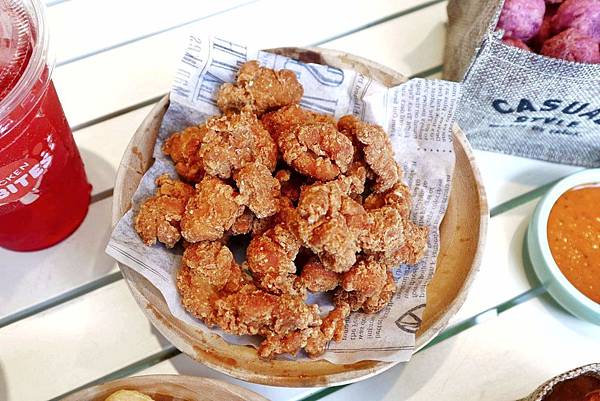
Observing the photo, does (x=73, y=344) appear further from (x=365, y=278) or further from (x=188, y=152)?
(x=365, y=278)

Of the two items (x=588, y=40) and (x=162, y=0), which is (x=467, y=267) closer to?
(x=588, y=40)

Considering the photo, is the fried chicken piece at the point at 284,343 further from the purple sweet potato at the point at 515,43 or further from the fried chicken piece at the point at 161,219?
the purple sweet potato at the point at 515,43

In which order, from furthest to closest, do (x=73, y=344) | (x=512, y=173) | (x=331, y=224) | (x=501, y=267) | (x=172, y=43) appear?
(x=172, y=43) < (x=512, y=173) < (x=501, y=267) < (x=73, y=344) < (x=331, y=224)

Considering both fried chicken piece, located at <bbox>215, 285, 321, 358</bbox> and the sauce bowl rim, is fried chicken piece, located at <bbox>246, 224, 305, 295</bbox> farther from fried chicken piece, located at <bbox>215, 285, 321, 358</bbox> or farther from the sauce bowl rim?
the sauce bowl rim

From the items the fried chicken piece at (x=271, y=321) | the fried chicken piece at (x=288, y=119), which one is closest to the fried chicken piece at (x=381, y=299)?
the fried chicken piece at (x=271, y=321)

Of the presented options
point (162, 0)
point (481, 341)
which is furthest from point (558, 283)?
point (162, 0)

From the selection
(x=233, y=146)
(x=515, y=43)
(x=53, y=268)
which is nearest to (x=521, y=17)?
(x=515, y=43)
